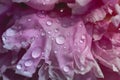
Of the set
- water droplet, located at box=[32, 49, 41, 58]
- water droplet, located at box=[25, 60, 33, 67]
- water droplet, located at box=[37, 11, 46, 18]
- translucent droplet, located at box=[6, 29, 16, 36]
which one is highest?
water droplet, located at box=[37, 11, 46, 18]

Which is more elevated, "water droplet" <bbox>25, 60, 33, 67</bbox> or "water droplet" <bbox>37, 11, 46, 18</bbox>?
"water droplet" <bbox>37, 11, 46, 18</bbox>

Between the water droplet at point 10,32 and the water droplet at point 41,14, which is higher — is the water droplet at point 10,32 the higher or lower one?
the lower one

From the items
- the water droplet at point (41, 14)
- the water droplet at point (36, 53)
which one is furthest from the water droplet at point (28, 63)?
the water droplet at point (41, 14)

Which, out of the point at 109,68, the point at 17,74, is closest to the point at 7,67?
the point at 17,74

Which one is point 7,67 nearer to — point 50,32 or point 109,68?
point 50,32

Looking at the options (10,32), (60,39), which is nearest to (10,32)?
(10,32)

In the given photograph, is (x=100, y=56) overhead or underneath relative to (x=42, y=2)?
underneath

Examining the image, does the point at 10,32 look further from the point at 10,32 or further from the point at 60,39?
the point at 60,39

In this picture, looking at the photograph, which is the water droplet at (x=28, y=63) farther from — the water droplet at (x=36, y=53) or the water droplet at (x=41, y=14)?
the water droplet at (x=41, y=14)

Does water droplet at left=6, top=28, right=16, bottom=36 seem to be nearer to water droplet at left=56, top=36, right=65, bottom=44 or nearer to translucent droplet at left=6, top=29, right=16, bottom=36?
translucent droplet at left=6, top=29, right=16, bottom=36

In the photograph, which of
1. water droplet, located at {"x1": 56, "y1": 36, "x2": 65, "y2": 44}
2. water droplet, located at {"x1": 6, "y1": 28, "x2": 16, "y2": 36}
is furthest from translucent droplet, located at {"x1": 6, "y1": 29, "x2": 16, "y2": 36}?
water droplet, located at {"x1": 56, "y1": 36, "x2": 65, "y2": 44}
